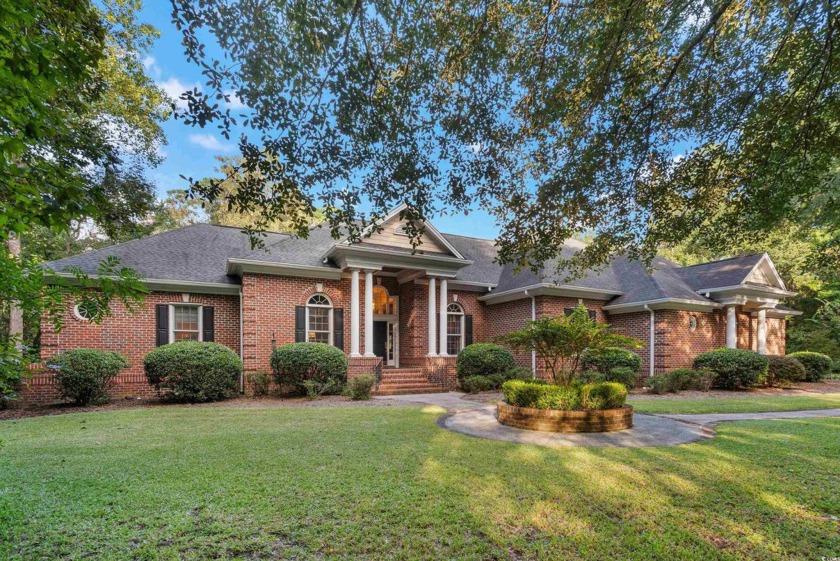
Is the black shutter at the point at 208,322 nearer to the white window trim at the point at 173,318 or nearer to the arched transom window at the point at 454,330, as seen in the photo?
the white window trim at the point at 173,318

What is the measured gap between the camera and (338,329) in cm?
1471

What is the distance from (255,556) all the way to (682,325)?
57.3 feet

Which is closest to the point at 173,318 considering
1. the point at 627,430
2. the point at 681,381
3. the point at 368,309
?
the point at 368,309

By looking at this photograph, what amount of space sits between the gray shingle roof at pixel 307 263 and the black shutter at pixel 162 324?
1.01m

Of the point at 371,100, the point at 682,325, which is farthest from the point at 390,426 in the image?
the point at 682,325

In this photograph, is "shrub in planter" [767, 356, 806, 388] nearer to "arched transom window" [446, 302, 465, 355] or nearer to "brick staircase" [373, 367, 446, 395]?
"arched transom window" [446, 302, 465, 355]

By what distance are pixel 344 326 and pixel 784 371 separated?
16639 mm

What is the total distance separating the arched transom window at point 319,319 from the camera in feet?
47.7

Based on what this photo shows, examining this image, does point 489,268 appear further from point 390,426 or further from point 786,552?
point 786,552

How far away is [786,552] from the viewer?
313 centimetres

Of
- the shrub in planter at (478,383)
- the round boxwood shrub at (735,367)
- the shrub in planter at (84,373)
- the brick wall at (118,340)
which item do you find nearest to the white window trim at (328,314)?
the brick wall at (118,340)

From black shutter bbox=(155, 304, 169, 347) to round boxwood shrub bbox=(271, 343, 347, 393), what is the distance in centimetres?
357

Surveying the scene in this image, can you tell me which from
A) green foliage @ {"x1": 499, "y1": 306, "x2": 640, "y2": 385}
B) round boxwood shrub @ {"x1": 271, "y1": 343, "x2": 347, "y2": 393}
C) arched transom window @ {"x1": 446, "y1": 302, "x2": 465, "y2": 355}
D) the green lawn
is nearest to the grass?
green foliage @ {"x1": 499, "y1": 306, "x2": 640, "y2": 385}

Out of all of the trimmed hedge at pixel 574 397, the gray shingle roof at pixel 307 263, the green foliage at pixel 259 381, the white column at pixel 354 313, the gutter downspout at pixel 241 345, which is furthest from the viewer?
the white column at pixel 354 313
